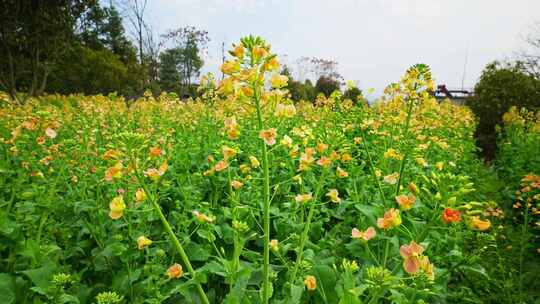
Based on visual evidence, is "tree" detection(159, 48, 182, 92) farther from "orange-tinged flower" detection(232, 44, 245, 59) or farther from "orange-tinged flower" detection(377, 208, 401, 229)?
"orange-tinged flower" detection(377, 208, 401, 229)

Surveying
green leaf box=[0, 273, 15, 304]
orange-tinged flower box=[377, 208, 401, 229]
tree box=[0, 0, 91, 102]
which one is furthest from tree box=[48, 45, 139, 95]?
orange-tinged flower box=[377, 208, 401, 229]

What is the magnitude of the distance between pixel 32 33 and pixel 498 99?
15.2m

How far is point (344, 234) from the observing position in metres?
2.18

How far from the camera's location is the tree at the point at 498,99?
376 inches

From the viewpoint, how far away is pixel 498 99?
963 cm

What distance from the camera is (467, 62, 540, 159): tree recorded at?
956 cm

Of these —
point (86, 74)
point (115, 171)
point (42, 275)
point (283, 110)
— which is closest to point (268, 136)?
point (283, 110)

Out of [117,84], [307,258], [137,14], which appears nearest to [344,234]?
[307,258]

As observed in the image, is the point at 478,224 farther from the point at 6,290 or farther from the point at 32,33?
the point at 32,33

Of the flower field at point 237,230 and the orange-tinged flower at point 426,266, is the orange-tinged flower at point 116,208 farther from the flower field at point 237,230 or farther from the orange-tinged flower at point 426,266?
the orange-tinged flower at point 426,266

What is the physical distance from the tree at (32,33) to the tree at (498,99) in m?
14.3

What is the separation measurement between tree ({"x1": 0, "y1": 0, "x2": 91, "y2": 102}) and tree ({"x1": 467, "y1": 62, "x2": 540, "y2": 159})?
1434 centimetres

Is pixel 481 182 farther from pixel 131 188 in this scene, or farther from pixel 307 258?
pixel 131 188

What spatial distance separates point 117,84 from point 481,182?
21.8 meters
